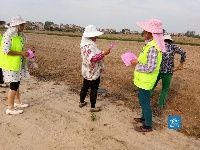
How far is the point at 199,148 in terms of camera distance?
5.27 meters

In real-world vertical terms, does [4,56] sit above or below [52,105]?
above

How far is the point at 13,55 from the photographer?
20.1 feet

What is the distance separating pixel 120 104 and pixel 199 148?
2542 millimetres

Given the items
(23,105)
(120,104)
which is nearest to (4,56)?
(23,105)

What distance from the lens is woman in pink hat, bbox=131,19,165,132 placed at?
16.9 feet

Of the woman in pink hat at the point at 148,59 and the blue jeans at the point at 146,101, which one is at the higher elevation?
the woman in pink hat at the point at 148,59

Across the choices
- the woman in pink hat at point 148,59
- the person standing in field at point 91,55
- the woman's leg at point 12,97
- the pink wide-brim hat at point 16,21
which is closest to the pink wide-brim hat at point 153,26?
the woman in pink hat at point 148,59

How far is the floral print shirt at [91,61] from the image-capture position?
6.04 meters

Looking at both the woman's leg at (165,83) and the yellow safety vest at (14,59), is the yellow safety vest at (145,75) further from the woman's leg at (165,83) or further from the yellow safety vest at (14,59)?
the yellow safety vest at (14,59)

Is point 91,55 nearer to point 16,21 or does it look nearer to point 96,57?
point 96,57

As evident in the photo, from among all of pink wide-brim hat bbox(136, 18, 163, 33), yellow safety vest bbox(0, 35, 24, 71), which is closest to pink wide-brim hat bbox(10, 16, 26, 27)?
yellow safety vest bbox(0, 35, 24, 71)

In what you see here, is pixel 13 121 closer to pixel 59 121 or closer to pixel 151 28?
pixel 59 121

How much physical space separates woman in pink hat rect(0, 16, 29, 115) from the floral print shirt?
4.01 feet

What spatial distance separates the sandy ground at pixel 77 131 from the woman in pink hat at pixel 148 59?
604 mm
